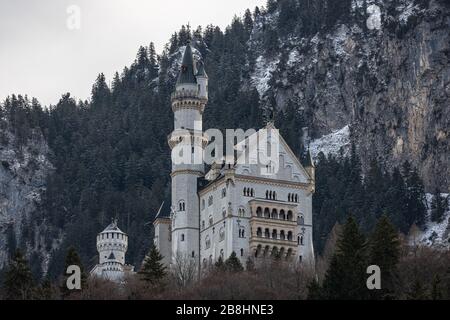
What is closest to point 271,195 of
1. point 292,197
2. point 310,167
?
point 292,197

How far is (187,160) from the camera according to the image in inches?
6083

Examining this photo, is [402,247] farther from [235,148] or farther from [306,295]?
[235,148]

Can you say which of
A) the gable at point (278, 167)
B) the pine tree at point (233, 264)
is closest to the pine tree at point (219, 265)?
the pine tree at point (233, 264)

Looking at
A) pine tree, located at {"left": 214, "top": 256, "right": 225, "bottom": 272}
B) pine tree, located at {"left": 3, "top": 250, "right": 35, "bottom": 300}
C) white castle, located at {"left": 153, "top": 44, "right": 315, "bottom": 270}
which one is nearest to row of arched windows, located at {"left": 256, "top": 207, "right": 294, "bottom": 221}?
white castle, located at {"left": 153, "top": 44, "right": 315, "bottom": 270}

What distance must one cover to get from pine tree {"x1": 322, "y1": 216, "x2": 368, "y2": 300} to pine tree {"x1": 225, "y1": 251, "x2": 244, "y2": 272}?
65.7 feet

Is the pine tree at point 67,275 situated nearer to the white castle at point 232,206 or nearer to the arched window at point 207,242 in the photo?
the white castle at point 232,206

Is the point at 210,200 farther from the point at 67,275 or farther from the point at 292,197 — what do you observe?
the point at 67,275

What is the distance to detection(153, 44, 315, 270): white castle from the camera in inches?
5832

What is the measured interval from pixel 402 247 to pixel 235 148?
107 ft

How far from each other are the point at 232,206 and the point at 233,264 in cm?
1176

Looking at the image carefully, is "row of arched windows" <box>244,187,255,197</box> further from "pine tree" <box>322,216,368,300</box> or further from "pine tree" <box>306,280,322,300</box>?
"pine tree" <box>306,280,322,300</box>

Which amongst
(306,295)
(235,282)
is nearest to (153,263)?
(235,282)
